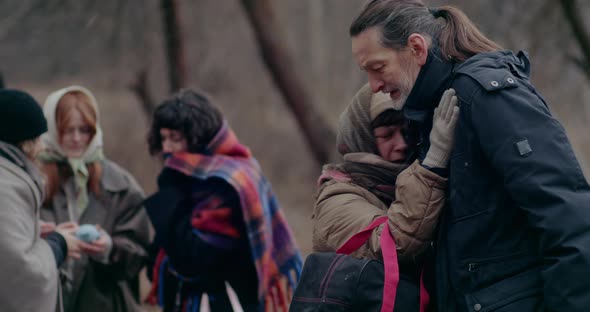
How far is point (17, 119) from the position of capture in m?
3.51

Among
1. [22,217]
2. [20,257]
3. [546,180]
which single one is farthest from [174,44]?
[546,180]

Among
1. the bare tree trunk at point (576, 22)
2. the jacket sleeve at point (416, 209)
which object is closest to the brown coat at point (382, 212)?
the jacket sleeve at point (416, 209)

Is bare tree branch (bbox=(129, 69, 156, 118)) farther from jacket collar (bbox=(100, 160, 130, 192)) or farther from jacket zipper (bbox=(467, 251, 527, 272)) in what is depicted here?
jacket zipper (bbox=(467, 251, 527, 272))

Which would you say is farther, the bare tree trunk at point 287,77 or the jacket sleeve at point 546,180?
the bare tree trunk at point 287,77

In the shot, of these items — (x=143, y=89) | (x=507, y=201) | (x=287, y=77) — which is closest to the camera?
(x=507, y=201)

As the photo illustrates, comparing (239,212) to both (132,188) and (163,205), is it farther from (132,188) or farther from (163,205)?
(132,188)

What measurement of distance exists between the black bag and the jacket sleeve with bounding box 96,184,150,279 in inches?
78.0

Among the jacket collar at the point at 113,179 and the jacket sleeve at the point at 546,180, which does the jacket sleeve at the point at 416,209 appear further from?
the jacket collar at the point at 113,179

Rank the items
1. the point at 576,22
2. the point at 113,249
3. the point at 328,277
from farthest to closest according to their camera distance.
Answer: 1. the point at 576,22
2. the point at 113,249
3. the point at 328,277

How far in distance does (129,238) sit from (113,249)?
0.46ft

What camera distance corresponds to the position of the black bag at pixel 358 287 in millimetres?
2391

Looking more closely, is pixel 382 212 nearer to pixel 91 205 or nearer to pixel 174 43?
pixel 91 205

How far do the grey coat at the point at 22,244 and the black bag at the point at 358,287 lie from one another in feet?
4.39

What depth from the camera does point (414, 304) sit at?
2.39 meters
